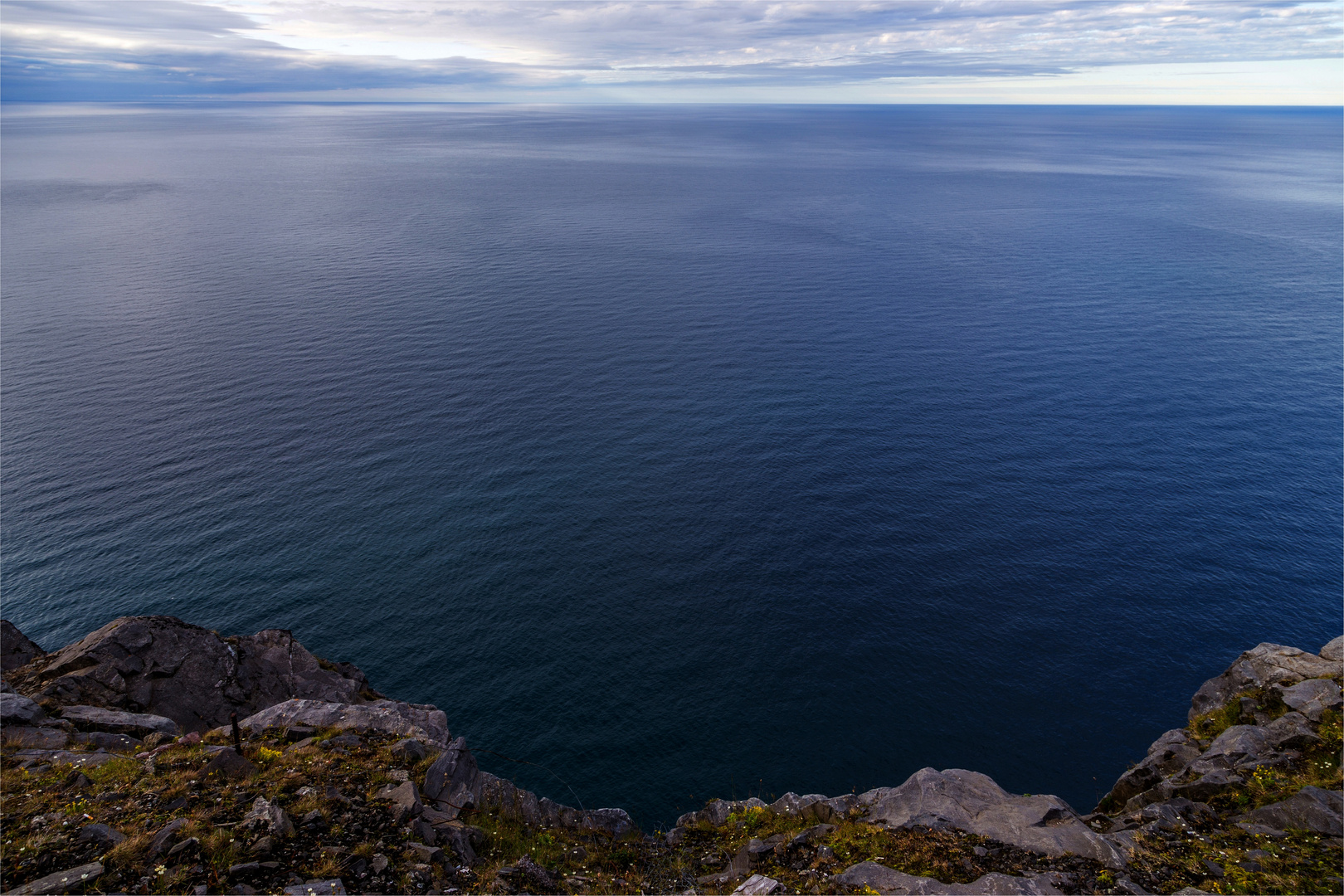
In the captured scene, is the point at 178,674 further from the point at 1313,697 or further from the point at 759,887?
the point at 1313,697

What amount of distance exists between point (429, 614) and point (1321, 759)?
68221mm

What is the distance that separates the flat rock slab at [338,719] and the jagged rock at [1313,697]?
41.3m

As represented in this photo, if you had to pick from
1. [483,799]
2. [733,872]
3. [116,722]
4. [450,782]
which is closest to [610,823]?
[483,799]

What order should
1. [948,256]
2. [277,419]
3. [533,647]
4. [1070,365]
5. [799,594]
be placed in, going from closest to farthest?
[533,647], [799,594], [277,419], [1070,365], [948,256]

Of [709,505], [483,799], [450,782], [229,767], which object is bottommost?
[709,505]

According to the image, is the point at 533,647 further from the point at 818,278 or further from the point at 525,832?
the point at 818,278

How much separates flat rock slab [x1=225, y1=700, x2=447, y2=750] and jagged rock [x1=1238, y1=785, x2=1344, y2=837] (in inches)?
1364

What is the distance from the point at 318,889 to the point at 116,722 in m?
16.8

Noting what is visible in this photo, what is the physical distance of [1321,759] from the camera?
103ft

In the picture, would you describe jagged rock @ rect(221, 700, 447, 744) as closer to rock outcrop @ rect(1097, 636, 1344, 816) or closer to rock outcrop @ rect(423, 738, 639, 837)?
rock outcrop @ rect(423, 738, 639, 837)

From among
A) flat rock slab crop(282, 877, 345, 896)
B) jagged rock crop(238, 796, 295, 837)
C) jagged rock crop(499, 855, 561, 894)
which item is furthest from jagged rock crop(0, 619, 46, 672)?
jagged rock crop(499, 855, 561, 894)

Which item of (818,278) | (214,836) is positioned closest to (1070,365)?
(818,278)

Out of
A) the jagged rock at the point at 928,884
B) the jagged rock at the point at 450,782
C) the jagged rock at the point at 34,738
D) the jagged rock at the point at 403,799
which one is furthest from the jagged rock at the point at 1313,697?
the jagged rock at the point at 34,738

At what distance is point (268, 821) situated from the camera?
24906 millimetres
